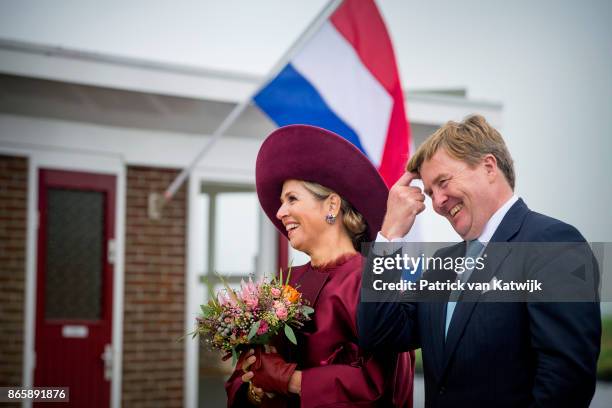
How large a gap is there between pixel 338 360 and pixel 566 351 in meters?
0.74

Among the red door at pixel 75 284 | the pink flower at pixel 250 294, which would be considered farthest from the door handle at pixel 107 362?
the pink flower at pixel 250 294

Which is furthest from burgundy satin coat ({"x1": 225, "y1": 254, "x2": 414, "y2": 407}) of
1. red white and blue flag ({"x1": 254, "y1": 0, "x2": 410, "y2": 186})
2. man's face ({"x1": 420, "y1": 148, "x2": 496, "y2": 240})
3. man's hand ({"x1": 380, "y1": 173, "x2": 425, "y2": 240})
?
red white and blue flag ({"x1": 254, "y1": 0, "x2": 410, "y2": 186})

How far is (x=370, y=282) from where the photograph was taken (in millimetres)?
2041

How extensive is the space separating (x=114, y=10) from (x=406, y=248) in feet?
18.5

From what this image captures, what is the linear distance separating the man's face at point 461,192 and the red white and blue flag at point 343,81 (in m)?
2.08

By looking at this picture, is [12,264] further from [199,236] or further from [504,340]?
[504,340]

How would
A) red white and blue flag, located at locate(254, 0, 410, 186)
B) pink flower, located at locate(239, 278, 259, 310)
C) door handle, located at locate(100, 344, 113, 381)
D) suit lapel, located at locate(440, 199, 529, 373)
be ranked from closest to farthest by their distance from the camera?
suit lapel, located at locate(440, 199, 529, 373)
pink flower, located at locate(239, 278, 259, 310)
red white and blue flag, located at locate(254, 0, 410, 186)
door handle, located at locate(100, 344, 113, 381)

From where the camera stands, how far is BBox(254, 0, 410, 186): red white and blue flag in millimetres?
4254

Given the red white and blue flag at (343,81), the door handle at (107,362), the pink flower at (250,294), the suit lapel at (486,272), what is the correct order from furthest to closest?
the door handle at (107,362), the red white and blue flag at (343,81), the pink flower at (250,294), the suit lapel at (486,272)

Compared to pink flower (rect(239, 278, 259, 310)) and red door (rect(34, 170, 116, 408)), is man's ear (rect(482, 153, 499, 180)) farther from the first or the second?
red door (rect(34, 170, 116, 408))

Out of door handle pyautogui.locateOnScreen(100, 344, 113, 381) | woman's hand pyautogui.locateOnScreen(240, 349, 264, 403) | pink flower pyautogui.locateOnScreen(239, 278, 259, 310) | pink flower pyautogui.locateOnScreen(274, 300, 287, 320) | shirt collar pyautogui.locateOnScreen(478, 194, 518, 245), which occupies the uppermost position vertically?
shirt collar pyautogui.locateOnScreen(478, 194, 518, 245)

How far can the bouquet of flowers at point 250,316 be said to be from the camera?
2.15 meters

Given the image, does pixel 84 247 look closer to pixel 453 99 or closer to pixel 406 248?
pixel 453 99

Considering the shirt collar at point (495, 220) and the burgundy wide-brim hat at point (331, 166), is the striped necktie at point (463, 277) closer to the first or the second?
the shirt collar at point (495, 220)
